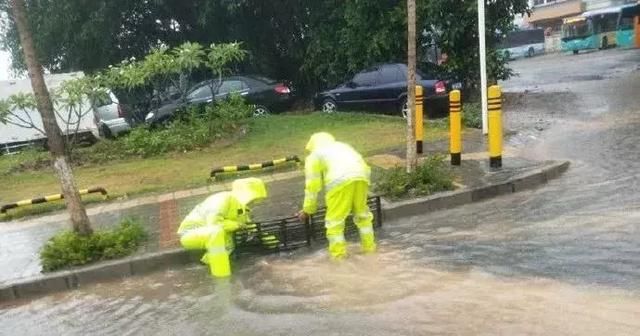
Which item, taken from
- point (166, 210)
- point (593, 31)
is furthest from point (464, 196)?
point (593, 31)

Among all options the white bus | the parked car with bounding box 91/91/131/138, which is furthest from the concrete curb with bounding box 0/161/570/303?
the white bus

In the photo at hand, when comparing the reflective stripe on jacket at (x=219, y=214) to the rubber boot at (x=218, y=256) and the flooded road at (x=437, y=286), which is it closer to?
the rubber boot at (x=218, y=256)

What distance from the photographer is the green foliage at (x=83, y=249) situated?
6.24 metres

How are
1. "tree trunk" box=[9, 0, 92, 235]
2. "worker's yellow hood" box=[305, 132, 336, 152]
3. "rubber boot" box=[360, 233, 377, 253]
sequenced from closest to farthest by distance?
1. "worker's yellow hood" box=[305, 132, 336, 152]
2. "rubber boot" box=[360, 233, 377, 253]
3. "tree trunk" box=[9, 0, 92, 235]

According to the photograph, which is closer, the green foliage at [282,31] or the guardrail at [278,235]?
the guardrail at [278,235]

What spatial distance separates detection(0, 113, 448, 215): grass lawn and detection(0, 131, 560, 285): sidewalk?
29.3 inches

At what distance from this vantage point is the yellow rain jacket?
18.0 feet

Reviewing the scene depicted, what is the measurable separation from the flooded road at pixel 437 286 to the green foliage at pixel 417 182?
487 mm

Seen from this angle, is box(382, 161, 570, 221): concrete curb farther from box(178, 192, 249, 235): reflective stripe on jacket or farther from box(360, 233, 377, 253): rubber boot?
box(178, 192, 249, 235): reflective stripe on jacket

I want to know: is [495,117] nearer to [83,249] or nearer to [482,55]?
[482,55]

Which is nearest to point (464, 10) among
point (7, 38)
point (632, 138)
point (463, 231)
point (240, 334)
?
point (632, 138)

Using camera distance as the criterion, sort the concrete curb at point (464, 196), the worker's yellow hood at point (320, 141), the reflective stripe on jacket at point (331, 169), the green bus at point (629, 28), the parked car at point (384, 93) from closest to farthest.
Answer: the reflective stripe on jacket at point (331, 169), the worker's yellow hood at point (320, 141), the concrete curb at point (464, 196), the parked car at point (384, 93), the green bus at point (629, 28)

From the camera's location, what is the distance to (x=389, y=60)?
1700cm

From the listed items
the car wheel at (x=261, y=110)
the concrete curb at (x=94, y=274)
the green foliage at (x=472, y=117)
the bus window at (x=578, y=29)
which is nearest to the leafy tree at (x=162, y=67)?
the car wheel at (x=261, y=110)
